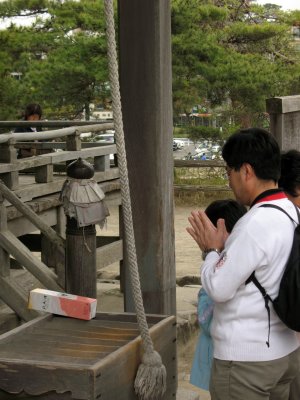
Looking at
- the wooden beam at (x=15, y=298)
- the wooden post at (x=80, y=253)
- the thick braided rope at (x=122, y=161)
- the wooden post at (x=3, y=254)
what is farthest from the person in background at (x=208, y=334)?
the wooden post at (x=3, y=254)

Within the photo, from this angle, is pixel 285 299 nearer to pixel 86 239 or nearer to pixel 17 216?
pixel 86 239

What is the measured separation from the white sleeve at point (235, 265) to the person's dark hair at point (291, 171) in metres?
0.83

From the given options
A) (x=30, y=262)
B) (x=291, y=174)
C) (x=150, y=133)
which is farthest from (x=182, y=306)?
(x=291, y=174)

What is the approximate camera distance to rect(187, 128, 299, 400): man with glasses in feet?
8.13

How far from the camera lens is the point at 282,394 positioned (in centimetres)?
271

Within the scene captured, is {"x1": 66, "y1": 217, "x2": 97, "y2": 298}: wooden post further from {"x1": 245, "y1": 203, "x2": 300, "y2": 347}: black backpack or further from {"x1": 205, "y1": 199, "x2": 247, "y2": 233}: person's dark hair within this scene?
{"x1": 245, "y1": 203, "x2": 300, "y2": 347}: black backpack

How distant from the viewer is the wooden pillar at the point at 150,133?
13.2ft

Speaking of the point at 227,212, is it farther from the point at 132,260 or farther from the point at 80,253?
the point at 80,253

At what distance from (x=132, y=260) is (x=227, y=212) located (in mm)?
515

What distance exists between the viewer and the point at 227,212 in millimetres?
2934

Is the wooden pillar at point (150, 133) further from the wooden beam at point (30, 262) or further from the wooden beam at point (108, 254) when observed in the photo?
the wooden beam at point (108, 254)

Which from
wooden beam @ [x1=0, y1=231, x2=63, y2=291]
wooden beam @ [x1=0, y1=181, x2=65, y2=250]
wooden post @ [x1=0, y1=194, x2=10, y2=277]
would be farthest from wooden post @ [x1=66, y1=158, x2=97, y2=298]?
wooden post @ [x1=0, y1=194, x2=10, y2=277]

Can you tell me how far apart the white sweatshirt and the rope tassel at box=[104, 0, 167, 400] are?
0.22 m

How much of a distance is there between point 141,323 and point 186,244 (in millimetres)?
11332
